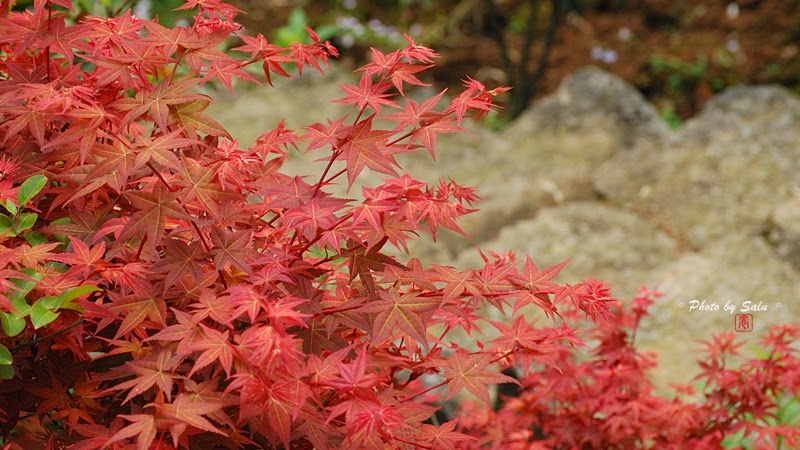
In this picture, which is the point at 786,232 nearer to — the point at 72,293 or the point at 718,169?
the point at 718,169

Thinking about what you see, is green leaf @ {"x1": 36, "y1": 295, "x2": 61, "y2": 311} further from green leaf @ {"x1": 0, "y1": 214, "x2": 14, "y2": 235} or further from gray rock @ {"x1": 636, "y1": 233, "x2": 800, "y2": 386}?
gray rock @ {"x1": 636, "y1": 233, "x2": 800, "y2": 386}

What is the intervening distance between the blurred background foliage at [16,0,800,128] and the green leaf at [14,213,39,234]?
3.96 metres

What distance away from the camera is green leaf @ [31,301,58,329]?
5.00 ft

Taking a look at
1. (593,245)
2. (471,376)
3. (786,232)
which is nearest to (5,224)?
(471,376)

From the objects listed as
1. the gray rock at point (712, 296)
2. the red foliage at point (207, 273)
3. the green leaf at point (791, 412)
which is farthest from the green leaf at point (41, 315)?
the gray rock at point (712, 296)

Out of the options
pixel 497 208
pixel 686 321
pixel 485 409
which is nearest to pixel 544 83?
pixel 497 208

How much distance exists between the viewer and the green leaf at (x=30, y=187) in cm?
167

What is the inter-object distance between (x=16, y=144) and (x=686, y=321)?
3.00 meters

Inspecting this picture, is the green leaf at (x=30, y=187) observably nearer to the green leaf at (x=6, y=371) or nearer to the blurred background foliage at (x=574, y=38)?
the green leaf at (x=6, y=371)

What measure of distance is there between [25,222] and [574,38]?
19.3 feet

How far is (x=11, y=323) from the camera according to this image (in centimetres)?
156

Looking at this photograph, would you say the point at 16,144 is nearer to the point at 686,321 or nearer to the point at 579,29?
the point at 686,321

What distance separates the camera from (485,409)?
278 centimetres

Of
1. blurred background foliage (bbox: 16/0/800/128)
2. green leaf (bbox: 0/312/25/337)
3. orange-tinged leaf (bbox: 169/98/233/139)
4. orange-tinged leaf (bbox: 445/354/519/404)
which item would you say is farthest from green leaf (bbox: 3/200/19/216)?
blurred background foliage (bbox: 16/0/800/128)
